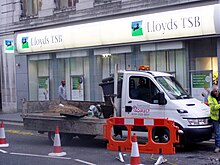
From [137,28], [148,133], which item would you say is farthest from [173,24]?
[148,133]

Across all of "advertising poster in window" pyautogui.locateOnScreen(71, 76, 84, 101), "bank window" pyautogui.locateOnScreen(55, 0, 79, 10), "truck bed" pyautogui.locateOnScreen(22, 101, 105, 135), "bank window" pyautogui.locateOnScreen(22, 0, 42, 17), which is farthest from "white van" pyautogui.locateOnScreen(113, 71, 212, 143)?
"bank window" pyautogui.locateOnScreen(22, 0, 42, 17)

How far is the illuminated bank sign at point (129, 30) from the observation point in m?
18.0

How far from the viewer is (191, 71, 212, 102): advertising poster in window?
18.6m

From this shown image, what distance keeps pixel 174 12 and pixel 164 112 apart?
763 centimetres

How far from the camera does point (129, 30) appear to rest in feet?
69.3

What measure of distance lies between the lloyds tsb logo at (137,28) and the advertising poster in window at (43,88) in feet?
25.6

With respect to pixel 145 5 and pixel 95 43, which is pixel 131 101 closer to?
pixel 145 5

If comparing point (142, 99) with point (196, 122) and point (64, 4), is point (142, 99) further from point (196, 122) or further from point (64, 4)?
point (64, 4)

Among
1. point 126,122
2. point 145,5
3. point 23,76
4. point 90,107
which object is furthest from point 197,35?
point 23,76

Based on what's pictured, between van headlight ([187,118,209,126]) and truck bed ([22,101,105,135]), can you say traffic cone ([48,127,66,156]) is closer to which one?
truck bed ([22,101,105,135])

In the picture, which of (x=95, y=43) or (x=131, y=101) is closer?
(x=131, y=101)

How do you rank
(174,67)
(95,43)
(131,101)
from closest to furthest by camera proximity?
(131,101), (174,67), (95,43)

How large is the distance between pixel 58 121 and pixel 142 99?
8.57 ft

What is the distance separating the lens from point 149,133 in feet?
38.6
